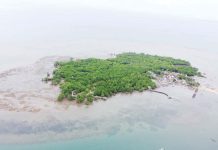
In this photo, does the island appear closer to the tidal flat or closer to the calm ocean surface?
the tidal flat

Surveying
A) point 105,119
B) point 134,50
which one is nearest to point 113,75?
point 105,119

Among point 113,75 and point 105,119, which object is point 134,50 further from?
point 105,119

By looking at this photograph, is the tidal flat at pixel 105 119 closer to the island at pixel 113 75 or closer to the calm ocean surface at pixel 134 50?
the calm ocean surface at pixel 134 50

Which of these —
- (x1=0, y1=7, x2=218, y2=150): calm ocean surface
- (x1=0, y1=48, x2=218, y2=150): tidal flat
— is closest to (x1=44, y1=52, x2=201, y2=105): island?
(x1=0, y1=48, x2=218, y2=150): tidal flat

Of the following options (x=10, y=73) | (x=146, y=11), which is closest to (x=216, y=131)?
(x=10, y=73)

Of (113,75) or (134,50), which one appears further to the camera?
(134,50)

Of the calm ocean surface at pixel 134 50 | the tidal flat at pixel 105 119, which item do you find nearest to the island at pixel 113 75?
the tidal flat at pixel 105 119

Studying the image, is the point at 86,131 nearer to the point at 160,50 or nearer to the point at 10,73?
the point at 10,73

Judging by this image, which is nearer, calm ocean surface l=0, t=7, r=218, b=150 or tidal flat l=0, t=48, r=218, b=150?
tidal flat l=0, t=48, r=218, b=150

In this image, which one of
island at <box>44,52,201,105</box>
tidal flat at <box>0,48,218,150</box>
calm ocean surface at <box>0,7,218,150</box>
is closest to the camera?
tidal flat at <box>0,48,218,150</box>
